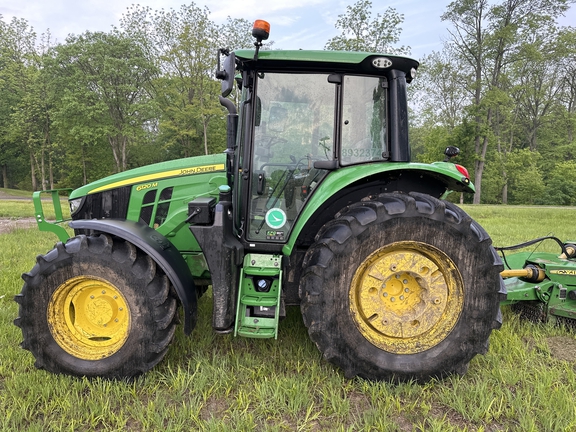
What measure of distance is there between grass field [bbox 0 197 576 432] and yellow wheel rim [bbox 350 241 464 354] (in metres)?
0.30

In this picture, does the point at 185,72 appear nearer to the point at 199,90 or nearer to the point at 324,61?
the point at 199,90

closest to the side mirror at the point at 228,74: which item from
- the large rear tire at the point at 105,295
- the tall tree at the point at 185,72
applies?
the large rear tire at the point at 105,295

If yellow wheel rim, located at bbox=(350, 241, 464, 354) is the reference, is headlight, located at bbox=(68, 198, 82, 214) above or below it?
above

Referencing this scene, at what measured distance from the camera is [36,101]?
27328 mm

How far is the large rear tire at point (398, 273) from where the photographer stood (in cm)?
243

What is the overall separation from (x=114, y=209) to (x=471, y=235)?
299 centimetres

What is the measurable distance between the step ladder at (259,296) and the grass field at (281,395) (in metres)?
0.32

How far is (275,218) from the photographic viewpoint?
2766 mm

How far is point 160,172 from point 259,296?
149 centimetres

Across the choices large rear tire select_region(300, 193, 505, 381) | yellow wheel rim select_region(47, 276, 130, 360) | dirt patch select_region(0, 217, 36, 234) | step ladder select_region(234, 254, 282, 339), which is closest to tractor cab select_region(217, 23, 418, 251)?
step ladder select_region(234, 254, 282, 339)

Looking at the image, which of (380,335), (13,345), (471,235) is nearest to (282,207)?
(380,335)

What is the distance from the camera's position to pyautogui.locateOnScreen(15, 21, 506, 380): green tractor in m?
2.46

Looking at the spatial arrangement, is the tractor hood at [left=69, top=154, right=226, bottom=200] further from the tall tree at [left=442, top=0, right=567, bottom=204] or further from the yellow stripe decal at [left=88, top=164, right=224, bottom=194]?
the tall tree at [left=442, top=0, right=567, bottom=204]

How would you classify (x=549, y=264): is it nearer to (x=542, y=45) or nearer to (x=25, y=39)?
(x=542, y=45)
